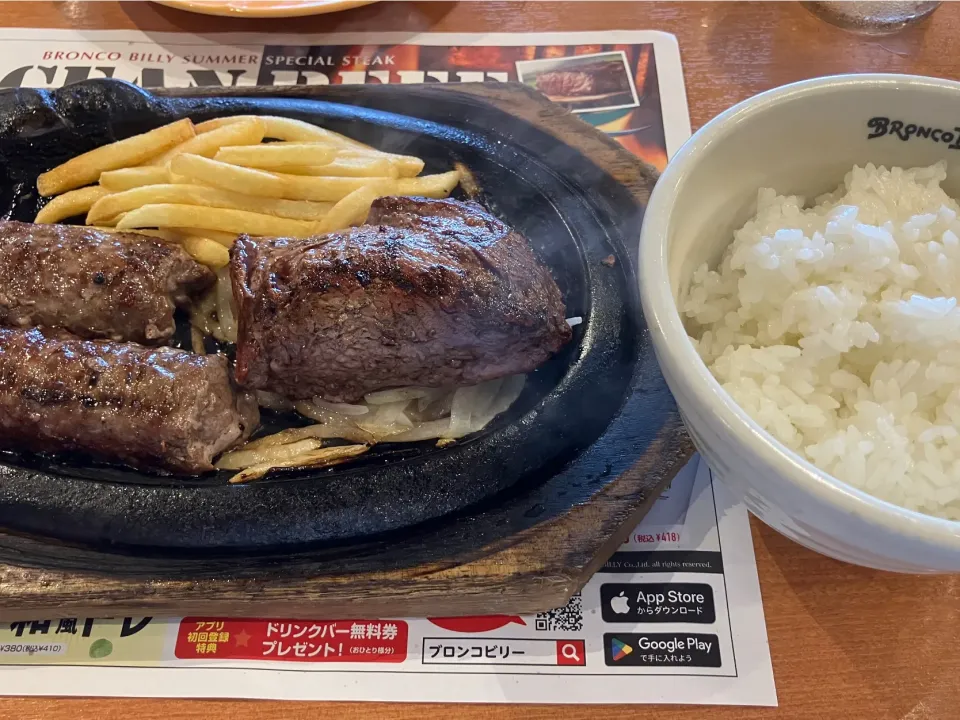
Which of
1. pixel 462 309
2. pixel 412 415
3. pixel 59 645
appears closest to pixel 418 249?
pixel 462 309

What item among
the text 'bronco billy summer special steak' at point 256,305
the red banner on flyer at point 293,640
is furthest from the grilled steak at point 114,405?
the red banner on flyer at point 293,640

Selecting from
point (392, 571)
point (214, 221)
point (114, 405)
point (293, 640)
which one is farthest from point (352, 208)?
point (293, 640)

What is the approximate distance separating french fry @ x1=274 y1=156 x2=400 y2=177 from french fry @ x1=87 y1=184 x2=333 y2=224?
0.09 metres

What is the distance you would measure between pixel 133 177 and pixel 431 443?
3.89ft

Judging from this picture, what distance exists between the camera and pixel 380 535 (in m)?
1.47

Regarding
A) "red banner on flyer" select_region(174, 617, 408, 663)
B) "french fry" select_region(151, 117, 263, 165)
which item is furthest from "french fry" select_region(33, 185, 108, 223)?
"red banner on flyer" select_region(174, 617, 408, 663)

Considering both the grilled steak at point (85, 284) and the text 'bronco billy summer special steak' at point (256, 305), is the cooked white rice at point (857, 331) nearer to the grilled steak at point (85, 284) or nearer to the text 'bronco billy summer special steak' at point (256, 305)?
the text 'bronco billy summer special steak' at point (256, 305)

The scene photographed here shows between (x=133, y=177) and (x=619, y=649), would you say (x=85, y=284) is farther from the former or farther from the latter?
(x=619, y=649)

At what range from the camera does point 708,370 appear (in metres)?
1.07

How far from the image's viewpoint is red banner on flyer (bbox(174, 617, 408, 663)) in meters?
1.43

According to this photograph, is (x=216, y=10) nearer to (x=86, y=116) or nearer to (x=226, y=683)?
(x=86, y=116)

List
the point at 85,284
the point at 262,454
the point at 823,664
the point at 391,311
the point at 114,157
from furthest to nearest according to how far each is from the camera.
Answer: the point at 114,157, the point at 85,284, the point at 262,454, the point at 391,311, the point at 823,664

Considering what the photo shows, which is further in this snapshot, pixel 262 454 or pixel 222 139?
pixel 222 139

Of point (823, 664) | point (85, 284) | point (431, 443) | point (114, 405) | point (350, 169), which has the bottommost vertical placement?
point (823, 664)
